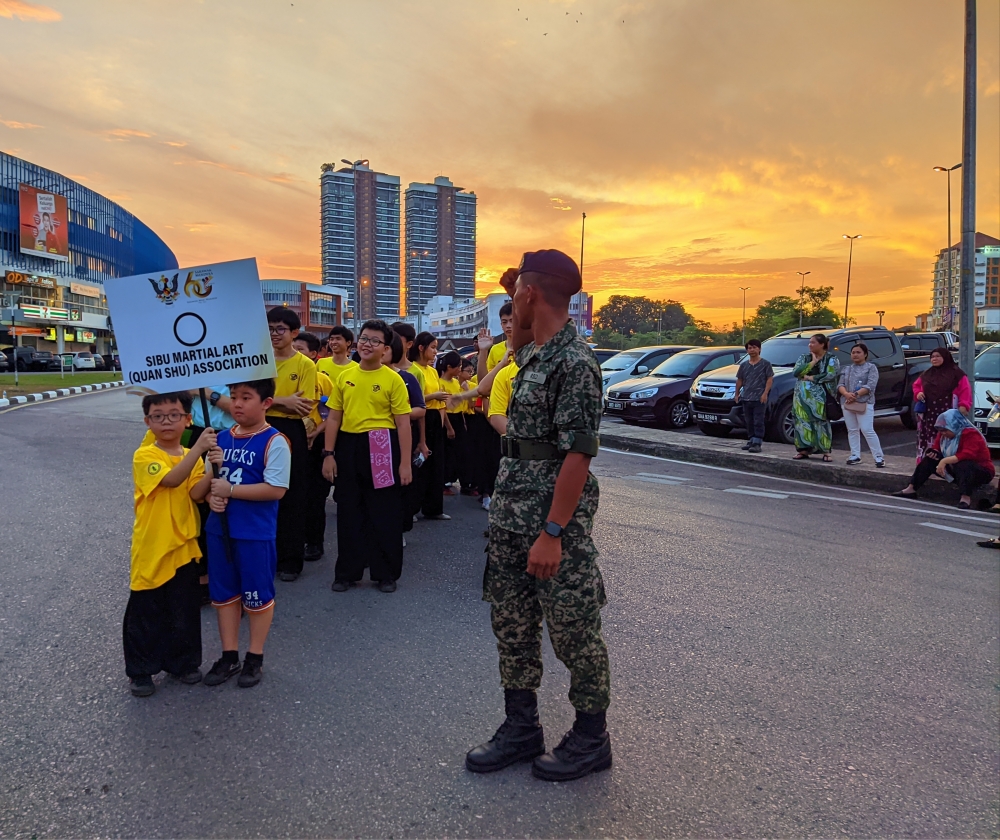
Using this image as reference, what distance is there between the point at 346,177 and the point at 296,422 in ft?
392

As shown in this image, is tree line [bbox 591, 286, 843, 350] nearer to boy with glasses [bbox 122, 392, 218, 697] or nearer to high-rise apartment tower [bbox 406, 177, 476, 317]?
high-rise apartment tower [bbox 406, 177, 476, 317]

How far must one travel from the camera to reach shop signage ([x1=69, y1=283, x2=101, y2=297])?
2649 inches

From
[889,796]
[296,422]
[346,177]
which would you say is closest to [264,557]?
[296,422]

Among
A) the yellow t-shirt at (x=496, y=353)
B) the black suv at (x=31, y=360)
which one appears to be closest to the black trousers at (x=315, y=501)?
the yellow t-shirt at (x=496, y=353)

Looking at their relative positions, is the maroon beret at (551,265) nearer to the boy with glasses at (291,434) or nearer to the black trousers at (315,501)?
the boy with glasses at (291,434)

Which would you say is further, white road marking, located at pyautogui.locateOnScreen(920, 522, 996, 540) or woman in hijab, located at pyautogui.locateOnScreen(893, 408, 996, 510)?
woman in hijab, located at pyautogui.locateOnScreen(893, 408, 996, 510)

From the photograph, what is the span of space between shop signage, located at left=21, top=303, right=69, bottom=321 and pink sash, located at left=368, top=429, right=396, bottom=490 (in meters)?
65.9

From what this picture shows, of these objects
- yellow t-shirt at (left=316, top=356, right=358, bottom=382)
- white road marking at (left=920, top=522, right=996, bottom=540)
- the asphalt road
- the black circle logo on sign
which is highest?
the black circle logo on sign

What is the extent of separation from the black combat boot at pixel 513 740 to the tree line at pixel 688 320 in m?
60.5

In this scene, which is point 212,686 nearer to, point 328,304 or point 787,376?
point 787,376

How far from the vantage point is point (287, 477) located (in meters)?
3.22

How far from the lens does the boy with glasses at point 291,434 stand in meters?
4.57

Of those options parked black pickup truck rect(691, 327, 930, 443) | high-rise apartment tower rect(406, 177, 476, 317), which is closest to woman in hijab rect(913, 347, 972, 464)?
parked black pickup truck rect(691, 327, 930, 443)

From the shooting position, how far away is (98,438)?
11.2m
